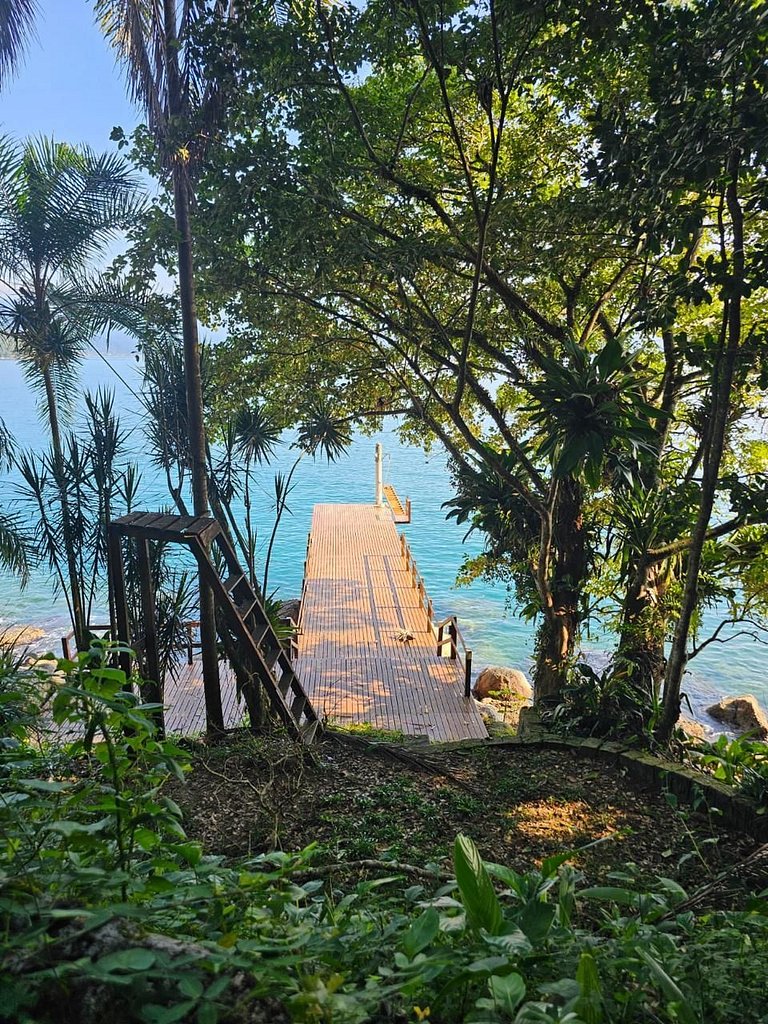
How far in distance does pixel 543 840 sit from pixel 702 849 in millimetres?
753

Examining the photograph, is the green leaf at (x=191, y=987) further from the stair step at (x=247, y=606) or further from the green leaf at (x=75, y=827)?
the stair step at (x=247, y=606)

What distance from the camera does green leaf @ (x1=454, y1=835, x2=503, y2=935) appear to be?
102cm

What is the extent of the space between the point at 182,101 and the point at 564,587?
5.12 metres

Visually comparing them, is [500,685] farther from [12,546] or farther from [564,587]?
[12,546]

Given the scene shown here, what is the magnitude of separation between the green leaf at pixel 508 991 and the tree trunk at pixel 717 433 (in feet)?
11.6

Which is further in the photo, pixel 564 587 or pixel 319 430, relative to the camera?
pixel 319 430

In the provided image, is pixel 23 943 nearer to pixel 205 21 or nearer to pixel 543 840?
pixel 543 840

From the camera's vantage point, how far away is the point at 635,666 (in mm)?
5094

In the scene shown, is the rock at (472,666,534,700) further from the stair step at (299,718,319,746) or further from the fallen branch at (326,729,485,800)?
the stair step at (299,718,319,746)

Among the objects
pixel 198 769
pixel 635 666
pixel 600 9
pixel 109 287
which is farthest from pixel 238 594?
pixel 109 287

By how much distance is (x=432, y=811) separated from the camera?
3459 mm

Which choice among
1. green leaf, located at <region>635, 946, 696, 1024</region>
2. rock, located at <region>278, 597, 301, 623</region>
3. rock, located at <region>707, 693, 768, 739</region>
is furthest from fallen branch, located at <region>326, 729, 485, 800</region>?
rock, located at <region>707, 693, 768, 739</region>

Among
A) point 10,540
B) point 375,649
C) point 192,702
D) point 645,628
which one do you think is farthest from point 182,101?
point 375,649

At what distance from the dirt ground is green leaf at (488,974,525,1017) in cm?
203
